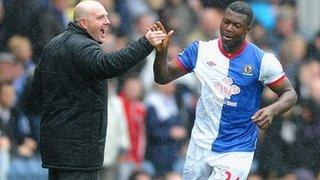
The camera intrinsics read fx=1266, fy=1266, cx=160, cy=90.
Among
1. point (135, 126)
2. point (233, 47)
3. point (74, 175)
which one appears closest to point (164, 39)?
point (233, 47)

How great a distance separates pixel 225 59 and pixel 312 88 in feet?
12.9

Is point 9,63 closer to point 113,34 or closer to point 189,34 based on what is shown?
point 113,34

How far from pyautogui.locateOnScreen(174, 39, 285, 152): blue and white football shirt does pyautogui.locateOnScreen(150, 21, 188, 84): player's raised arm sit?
70mm

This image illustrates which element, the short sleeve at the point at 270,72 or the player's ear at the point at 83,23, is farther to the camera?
the short sleeve at the point at 270,72

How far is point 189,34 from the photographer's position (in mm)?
13531

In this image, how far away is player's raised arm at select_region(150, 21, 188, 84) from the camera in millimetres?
9180

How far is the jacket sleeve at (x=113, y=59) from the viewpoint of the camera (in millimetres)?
8852

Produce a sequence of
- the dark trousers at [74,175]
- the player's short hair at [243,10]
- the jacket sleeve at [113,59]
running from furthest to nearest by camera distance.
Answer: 1. the player's short hair at [243,10]
2. the dark trousers at [74,175]
3. the jacket sleeve at [113,59]

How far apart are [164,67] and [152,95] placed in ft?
10.5

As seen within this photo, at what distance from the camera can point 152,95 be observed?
500 inches

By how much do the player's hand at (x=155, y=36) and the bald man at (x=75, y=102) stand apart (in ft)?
1.31

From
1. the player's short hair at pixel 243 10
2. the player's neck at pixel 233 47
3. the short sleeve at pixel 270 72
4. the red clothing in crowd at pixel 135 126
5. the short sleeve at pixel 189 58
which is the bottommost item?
the red clothing in crowd at pixel 135 126

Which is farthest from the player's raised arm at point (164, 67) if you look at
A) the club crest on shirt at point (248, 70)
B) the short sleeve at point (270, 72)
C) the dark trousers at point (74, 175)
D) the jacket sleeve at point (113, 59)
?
the dark trousers at point (74, 175)

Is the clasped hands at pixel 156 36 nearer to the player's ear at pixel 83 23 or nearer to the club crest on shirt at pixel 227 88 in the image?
the player's ear at pixel 83 23
